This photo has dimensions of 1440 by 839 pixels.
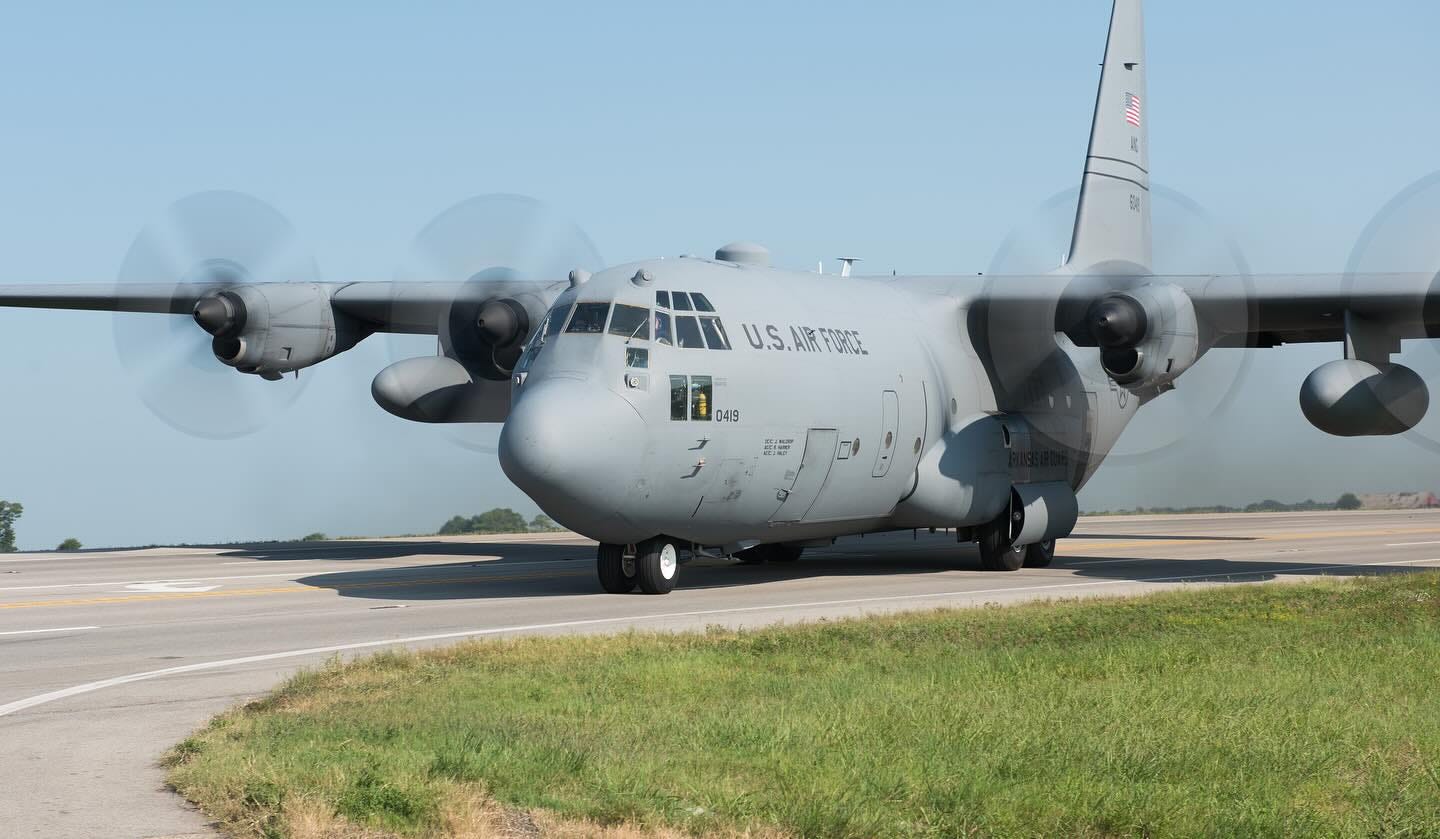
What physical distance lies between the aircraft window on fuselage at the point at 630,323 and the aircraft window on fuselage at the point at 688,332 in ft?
1.35

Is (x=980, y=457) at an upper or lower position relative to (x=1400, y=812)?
upper

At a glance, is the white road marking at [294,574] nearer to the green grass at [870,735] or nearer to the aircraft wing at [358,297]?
the aircraft wing at [358,297]

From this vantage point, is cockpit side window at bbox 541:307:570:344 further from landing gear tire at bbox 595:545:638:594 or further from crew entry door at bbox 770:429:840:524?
crew entry door at bbox 770:429:840:524

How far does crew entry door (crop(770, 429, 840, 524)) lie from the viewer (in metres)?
18.8

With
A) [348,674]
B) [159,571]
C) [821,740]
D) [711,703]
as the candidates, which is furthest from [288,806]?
[159,571]

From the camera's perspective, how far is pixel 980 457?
2256 cm

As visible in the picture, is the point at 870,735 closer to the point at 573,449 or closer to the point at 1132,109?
the point at 573,449

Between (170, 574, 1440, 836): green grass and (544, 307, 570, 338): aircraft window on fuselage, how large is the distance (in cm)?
532

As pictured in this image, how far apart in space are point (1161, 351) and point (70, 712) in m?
15.2

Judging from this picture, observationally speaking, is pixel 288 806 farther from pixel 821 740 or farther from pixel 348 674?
pixel 348 674

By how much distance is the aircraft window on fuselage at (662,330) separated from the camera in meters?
17.3

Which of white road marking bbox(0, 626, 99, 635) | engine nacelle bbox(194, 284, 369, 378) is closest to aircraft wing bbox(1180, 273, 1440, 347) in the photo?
engine nacelle bbox(194, 284, 369, 378)

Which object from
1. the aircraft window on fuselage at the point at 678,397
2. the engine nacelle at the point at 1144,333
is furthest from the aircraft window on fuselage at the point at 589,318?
the engine nacelle at the point at 1144,333

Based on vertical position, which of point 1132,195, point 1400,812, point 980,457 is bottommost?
point 1400,812
